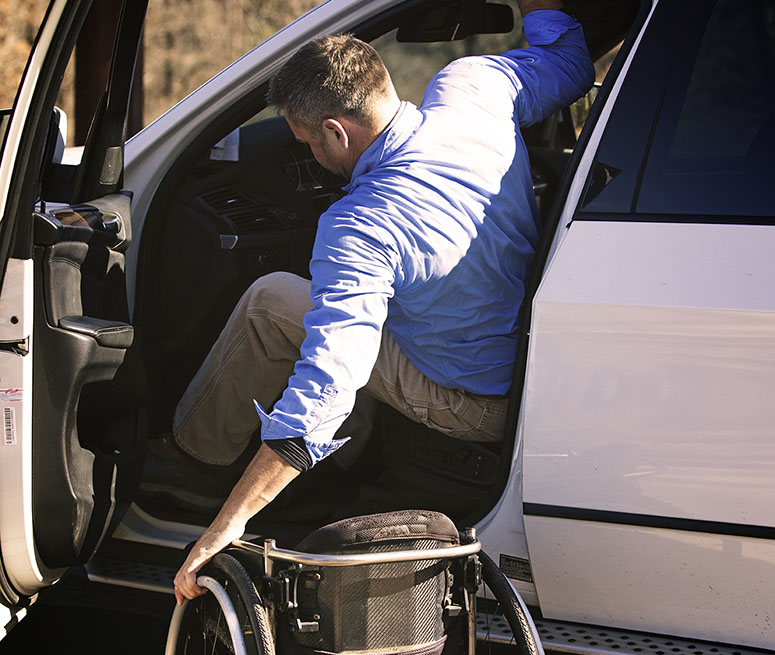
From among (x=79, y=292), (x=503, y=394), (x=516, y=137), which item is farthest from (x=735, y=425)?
(x=79, y=292)

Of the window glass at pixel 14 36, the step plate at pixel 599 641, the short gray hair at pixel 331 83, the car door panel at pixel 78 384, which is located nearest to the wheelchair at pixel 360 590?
the step plate at pixel 599 641

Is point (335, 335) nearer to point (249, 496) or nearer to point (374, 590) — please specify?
point (249, 496)

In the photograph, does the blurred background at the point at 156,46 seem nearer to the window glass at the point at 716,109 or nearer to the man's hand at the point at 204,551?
the window glass at the point at 716,109

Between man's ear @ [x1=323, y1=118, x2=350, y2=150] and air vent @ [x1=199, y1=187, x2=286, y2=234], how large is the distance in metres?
A: 0.73

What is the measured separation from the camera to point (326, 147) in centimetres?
218

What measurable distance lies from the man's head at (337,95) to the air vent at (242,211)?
0.68 metres

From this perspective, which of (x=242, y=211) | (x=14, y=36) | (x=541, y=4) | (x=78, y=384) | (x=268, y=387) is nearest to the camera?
(x=78, y=384)

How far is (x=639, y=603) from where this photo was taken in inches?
77.6

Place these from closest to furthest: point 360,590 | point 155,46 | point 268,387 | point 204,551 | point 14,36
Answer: point 360,590
point 204,551
point 268,387
point 14,36
point 155,46

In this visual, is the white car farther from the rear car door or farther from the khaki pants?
the khaki pants

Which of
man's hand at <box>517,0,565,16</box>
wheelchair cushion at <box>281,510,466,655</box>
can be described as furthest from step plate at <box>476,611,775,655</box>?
man's hand at <box>517,0,565,16</box>

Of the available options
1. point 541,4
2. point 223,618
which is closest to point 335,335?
point 223,618

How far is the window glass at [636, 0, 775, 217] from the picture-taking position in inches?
76.4

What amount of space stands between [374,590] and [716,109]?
1.20 metres
